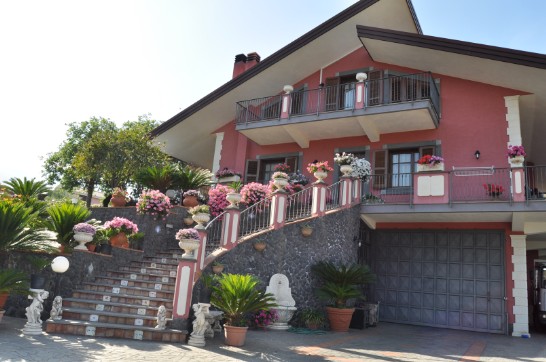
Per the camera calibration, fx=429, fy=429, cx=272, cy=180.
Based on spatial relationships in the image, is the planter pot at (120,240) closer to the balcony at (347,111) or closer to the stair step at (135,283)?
the stair step at (135,283)

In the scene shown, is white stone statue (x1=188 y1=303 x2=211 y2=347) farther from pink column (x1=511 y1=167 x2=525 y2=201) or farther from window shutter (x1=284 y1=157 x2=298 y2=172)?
window shutter (x1=284 y1=157 x2=298 y2=172)

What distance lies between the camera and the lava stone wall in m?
9.90

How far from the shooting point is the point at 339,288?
10.6 m

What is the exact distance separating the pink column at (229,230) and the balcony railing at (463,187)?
5004mm

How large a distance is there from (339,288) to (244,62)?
1224 cm

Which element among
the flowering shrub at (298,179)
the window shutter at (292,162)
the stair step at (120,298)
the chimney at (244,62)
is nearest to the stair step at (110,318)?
the stair step at (120,298)

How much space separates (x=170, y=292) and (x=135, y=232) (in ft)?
9.59

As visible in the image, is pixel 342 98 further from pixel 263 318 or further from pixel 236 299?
pixel 236 299

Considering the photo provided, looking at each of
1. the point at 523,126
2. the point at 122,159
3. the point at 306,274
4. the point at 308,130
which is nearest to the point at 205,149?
the point at 122,159

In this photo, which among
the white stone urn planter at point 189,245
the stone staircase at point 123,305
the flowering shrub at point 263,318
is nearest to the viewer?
the stone staircase at point 123,305

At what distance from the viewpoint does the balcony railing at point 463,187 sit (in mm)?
11929

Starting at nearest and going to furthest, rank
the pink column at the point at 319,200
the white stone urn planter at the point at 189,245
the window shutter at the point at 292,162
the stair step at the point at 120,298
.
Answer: the white stone urn planter at the point at 189,245
the stair step at the point at 120,298
the pink column at the point at 319,200
the window shutter at the point at 292,162

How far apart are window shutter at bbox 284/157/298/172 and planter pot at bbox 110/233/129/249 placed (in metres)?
7.16

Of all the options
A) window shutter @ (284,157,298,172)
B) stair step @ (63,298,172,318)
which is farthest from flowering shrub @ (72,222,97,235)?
window shutter @ (284,157,298,172)
